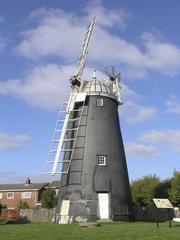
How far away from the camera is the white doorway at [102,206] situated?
2717 cm

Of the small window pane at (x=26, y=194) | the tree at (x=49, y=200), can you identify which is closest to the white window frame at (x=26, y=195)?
the small window pane at (x=26, y=194)

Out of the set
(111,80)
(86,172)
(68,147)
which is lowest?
(86,172)

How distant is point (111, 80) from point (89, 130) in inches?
258

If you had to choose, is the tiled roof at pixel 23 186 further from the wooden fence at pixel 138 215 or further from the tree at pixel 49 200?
the wooden fence at pixel 138 215

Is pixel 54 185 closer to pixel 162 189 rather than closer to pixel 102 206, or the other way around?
pixel 162 189

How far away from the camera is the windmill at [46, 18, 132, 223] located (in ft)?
89.8

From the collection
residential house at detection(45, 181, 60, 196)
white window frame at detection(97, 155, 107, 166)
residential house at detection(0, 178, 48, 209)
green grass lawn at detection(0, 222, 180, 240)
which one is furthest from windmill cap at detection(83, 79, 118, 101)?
residential house at detection(45, 181, 60, 196)

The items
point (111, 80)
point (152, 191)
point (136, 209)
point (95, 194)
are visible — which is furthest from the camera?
point (152, 191)

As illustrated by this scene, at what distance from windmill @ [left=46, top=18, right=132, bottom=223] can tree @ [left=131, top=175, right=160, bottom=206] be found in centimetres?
1880

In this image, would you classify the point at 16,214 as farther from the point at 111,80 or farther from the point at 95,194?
the point at 111,80

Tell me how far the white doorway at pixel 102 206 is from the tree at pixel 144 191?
20.8m

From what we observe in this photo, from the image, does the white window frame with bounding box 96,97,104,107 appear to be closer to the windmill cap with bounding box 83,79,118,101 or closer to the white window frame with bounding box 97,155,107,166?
the windmill cap with bounding box 83,79,118,101

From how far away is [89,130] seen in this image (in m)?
29.2

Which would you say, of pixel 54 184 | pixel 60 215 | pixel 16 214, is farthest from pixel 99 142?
pixel 54 184
